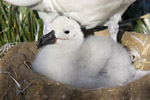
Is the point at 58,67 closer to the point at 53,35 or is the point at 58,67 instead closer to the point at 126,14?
the point at 53,35

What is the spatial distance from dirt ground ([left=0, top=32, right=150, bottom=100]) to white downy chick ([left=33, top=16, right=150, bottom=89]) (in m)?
0.15

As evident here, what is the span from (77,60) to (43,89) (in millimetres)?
399

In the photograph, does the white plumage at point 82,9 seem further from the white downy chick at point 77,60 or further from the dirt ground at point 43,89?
the dirt ground at point 43,89

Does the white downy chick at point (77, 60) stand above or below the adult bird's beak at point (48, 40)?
below

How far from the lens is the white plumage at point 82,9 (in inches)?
70.9

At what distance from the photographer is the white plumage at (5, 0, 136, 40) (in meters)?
1.80

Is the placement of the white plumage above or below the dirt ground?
above

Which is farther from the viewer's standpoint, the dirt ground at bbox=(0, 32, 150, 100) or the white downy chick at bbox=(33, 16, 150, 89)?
the white downy chick at bbox=(33, 16, 150, 89)

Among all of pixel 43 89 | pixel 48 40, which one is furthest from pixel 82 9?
pixel 43 89

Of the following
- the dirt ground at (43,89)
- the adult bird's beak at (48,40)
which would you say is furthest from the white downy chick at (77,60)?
the dirt ground at (43,89)

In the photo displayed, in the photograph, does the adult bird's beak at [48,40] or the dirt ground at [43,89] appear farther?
the adult bird's beak at [48,40]

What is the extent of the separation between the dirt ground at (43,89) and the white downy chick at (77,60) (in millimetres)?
151

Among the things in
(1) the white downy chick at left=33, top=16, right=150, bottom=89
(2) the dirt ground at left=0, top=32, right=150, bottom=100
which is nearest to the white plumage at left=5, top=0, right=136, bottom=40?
(1) the white downy chick at left=33, top=16, right=150, bottom=89

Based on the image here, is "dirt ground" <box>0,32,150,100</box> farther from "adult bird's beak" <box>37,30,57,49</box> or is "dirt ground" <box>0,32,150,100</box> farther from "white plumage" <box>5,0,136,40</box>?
"white plumage" <box>5,0,136,40</box>
